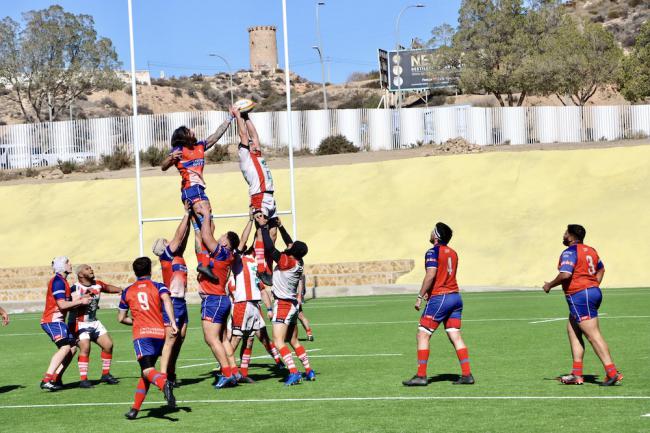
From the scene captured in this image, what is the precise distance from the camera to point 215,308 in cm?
1474

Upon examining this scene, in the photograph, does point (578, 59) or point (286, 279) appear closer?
point (286, 279)

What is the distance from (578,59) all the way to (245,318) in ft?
211

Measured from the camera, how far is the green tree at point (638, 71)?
7281cm

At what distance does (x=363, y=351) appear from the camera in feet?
63.3

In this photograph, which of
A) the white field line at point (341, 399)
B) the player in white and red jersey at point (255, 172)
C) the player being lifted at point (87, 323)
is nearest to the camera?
the white field line at point (341, 399)

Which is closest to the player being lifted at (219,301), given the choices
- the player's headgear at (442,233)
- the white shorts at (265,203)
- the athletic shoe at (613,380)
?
the player's headgear at (442,233)

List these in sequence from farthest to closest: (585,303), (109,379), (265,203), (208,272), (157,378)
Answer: (265,203)
(109,379)
(208,272)
(585,303)
(157,378)

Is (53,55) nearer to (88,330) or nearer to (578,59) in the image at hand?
(578,59)

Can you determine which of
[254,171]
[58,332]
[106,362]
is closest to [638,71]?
[254,171]

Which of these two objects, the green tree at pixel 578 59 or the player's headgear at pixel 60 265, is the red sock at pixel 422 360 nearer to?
the player's headgear at pixel 60 265

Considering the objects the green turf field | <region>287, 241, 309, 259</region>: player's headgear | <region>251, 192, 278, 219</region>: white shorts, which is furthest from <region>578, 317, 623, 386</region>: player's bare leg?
<region>251, 192, 278, 219</region>: white shorts

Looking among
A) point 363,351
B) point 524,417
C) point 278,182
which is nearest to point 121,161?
point 278,182

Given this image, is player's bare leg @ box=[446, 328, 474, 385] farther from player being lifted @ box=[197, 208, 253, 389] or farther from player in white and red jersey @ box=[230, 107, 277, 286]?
player in white and red jersey @ box=[230, 107, 277, 286]

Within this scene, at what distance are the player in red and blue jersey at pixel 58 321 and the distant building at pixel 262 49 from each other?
14409 centimetres
